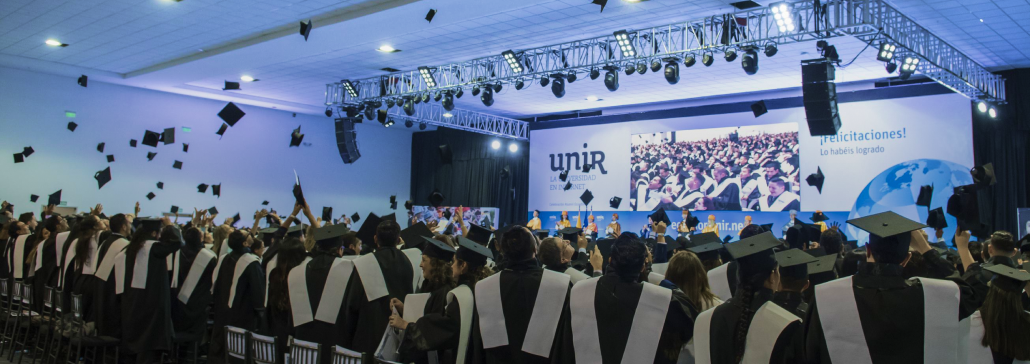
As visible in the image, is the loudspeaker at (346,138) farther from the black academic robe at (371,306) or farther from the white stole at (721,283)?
the white stole at (721,283)

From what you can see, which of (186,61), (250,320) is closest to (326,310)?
(250,320)

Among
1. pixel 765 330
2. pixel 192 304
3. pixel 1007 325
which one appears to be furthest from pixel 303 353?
pixel 1007 325

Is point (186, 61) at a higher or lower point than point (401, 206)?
higher

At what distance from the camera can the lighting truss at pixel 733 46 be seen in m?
8.11

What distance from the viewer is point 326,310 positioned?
154 inches

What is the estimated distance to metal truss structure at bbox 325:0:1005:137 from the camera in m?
8.14

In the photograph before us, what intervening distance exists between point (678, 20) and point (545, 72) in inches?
91.4

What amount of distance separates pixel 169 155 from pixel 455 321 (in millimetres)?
14608

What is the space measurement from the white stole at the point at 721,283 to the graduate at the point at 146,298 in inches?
148

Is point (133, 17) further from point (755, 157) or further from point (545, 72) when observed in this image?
point (755, 157)

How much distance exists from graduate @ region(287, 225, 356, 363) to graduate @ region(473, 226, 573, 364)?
115 centimetres

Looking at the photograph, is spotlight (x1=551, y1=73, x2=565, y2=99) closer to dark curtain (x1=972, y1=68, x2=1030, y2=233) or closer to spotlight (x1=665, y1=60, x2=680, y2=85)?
spotlight (x1=665, y1=60, x2=680, y2=85)

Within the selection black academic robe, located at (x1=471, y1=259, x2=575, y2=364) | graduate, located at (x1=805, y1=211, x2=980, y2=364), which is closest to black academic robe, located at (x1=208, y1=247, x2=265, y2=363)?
black academic robe, located at (x1=471, y1=259, x2=575, y2=364)

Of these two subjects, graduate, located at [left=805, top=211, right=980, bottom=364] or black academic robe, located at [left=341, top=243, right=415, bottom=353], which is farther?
black academic robe, located at [left=341, top=243, right=415, bottom=353]
